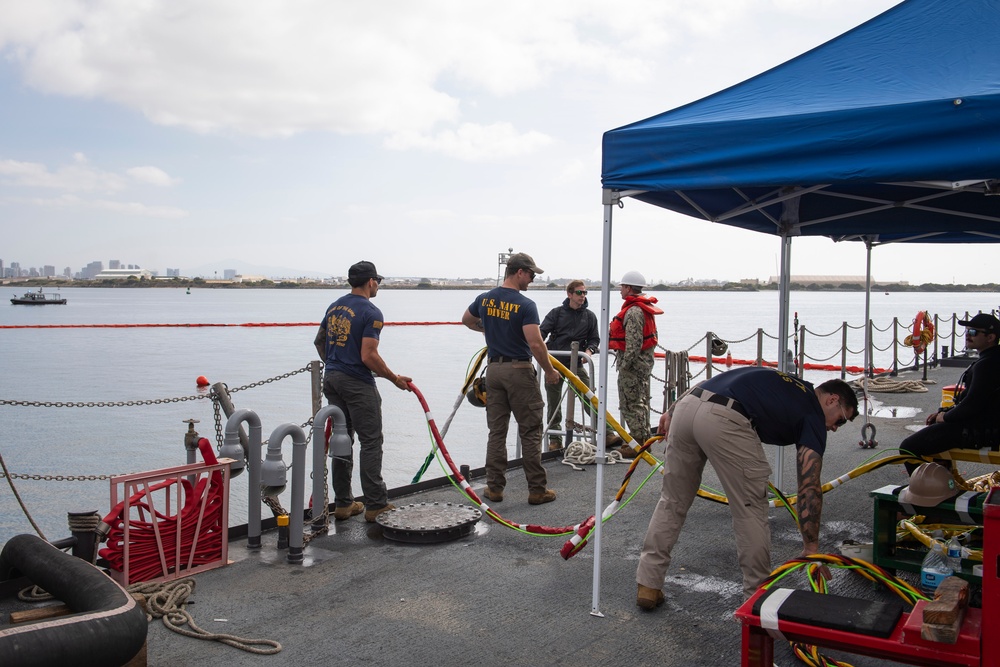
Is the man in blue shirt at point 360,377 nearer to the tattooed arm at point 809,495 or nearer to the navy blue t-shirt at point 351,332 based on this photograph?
the navy blue t-shirt at point 351,332

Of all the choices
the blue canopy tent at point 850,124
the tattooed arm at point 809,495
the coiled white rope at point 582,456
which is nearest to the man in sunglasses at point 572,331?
the coiled white rope at point 582,456

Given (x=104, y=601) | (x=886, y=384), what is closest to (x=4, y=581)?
(x=104, y=601)

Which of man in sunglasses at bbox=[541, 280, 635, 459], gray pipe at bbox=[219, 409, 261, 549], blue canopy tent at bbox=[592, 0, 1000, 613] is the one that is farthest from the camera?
man in sunglasses at bbox=[541, 280, 635, 459]

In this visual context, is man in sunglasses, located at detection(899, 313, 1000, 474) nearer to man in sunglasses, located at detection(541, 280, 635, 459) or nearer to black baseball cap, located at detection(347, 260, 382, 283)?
man in sunglasses, located at detection(541, 280, 635, 459)

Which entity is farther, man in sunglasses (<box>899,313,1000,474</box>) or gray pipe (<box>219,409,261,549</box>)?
man in sunglasses (<box>899,313,1000,474</box>)

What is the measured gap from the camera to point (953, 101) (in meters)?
3.21

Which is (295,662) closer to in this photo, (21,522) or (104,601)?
(104,601)

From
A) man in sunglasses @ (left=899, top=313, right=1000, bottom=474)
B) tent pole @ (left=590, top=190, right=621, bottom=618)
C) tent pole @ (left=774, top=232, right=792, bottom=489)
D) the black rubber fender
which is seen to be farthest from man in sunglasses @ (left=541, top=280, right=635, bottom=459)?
the black rubber fender

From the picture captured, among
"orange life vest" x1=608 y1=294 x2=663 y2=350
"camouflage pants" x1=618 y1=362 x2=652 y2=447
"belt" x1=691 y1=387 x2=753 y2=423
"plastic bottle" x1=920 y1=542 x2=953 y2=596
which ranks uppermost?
"orange life vest" x1=608 y1=294 x2=663 y2=350

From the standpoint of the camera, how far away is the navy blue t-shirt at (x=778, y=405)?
12.2 feet

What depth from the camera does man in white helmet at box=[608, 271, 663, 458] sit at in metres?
8.38

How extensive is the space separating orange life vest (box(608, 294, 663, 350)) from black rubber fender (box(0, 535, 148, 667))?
5.59 metres

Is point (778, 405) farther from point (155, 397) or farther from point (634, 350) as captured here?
point (155, 397)

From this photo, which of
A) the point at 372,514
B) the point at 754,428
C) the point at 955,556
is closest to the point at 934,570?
the point at 955,556
